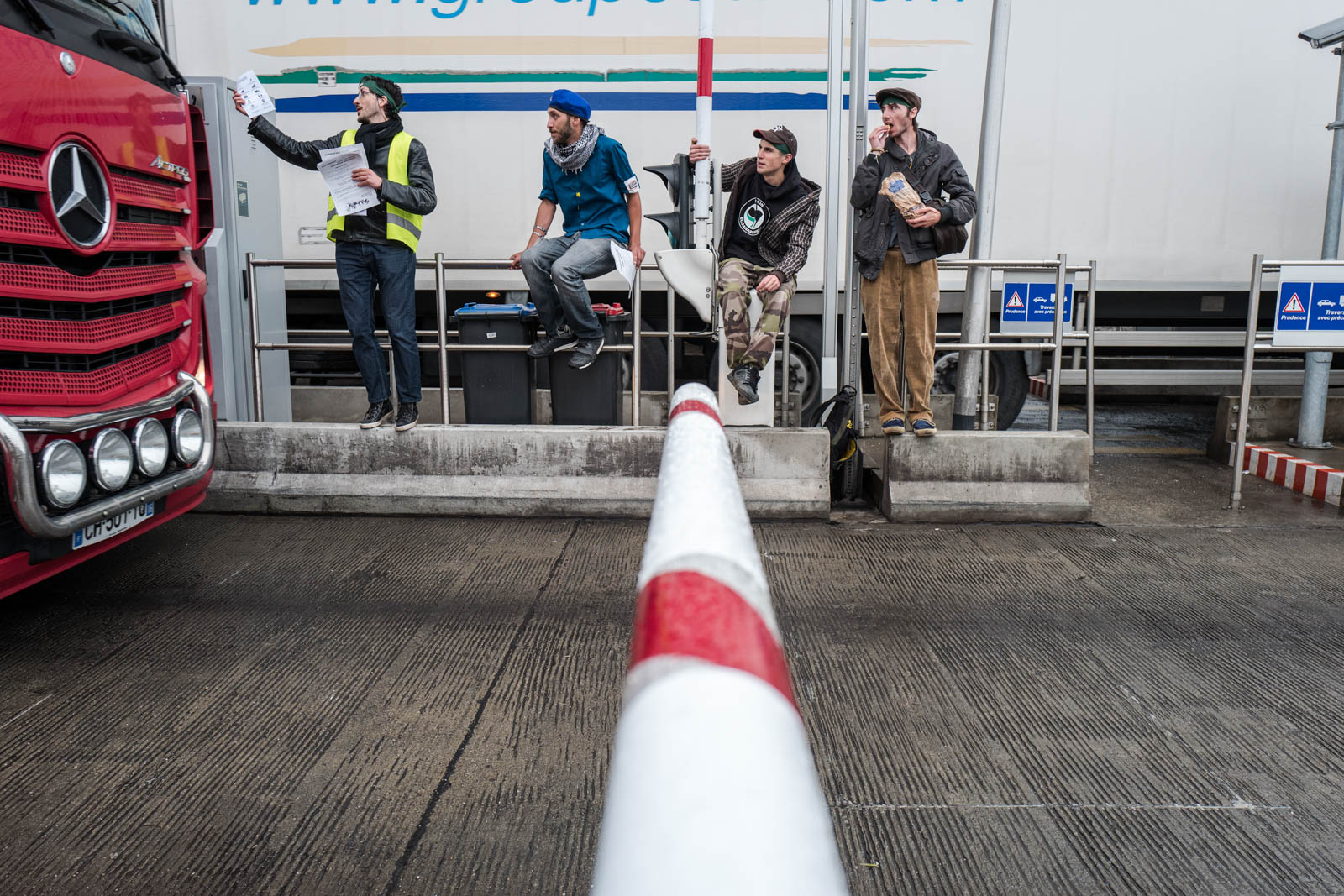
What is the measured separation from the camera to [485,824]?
2.68m

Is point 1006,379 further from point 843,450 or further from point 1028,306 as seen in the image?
point 843,450

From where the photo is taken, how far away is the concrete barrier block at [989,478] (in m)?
6.00

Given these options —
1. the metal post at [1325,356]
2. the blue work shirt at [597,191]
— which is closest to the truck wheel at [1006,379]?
the metal post at [1325,356]

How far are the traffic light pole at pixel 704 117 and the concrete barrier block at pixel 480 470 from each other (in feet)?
4.25

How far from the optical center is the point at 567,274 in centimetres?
607

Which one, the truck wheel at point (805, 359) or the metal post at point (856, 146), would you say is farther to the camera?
the truck wheel at point (805, 359)

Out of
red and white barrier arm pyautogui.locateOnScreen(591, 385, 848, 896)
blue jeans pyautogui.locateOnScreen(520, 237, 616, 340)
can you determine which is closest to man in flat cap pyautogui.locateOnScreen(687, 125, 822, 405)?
blue jeans pyautogui.locateOnScreen(520, 237, 616, 340)

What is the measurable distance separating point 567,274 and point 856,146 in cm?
209

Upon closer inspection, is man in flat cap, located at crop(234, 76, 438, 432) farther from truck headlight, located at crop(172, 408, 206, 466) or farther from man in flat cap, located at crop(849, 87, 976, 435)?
man in flat cap, located at crop(849, 87, 976, 435)

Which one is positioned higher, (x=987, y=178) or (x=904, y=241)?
(x=987, y=178)

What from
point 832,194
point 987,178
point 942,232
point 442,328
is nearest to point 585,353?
point 442,328

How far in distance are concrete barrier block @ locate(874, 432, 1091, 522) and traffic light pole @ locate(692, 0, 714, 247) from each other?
177 cm

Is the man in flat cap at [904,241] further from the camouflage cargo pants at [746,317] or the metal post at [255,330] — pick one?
the metal post at [255,330]

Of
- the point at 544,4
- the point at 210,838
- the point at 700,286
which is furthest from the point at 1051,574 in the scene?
the point at 544,4
